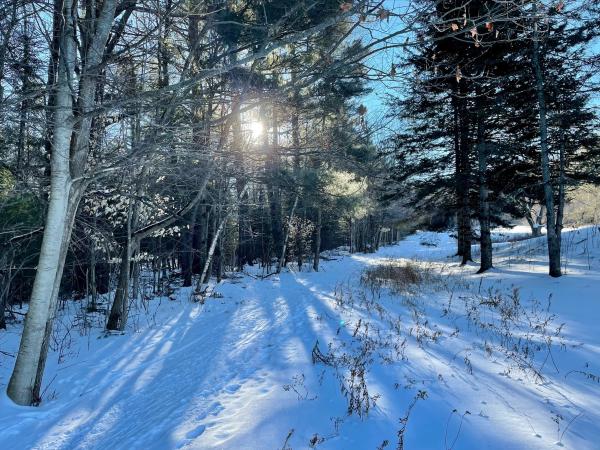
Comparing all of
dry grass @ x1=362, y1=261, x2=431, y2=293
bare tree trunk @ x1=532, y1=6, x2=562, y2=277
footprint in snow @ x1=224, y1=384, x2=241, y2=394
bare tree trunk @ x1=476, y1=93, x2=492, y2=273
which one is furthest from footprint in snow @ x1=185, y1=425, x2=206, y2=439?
bare tree trunk @ x1=476, y1=93, x2=492, y2=273

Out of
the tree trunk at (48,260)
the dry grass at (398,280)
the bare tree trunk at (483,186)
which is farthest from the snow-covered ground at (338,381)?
the bare tree trunk at (483,186)

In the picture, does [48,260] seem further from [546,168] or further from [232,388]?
[546,168]

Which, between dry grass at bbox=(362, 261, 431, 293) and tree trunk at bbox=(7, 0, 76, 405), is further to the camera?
dry grass at bbox=(362, 261, 431, 293)

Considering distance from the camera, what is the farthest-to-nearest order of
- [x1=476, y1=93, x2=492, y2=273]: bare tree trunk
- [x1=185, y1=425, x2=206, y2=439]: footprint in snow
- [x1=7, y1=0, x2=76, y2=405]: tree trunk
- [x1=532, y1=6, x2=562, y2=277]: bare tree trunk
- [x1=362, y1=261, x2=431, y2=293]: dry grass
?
1. [x1=476, y1=93, x2=492, y2=273]: bare tree trunk
2. [x1=362, y1=261, x2=431, y2=293]: dry grass
3. [x1=532, y1=6, x2=562, y2=277]: bare tree trunk
4. [x1=7, y1=0, x2=76, y2=405]: tree trunk
5. [x1=185, y1=425, x2=206, y2=439]: footprint in snow

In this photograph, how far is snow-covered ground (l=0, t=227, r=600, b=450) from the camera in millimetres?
2936

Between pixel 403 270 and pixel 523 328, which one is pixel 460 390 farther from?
pixel 403 270

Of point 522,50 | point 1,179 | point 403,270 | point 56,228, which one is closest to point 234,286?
point 403,270

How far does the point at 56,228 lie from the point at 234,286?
33.1 ft

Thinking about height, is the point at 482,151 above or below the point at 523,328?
above

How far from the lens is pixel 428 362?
4.23m

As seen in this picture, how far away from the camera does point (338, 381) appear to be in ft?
12.8

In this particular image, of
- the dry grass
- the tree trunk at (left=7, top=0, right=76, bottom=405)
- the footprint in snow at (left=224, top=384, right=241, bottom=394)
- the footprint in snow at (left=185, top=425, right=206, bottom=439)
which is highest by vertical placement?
the tree trunk at (left=7, top=0, right=76, bottom=405)

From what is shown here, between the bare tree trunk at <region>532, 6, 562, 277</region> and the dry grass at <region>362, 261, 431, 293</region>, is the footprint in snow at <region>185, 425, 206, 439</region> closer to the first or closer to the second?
the dry grass at <region>362, 261, 431, 293</region>

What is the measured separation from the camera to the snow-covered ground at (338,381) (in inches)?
116
